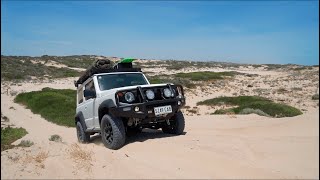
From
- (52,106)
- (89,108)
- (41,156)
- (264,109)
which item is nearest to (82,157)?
(41,156)

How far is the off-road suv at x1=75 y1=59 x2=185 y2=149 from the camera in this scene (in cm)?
929

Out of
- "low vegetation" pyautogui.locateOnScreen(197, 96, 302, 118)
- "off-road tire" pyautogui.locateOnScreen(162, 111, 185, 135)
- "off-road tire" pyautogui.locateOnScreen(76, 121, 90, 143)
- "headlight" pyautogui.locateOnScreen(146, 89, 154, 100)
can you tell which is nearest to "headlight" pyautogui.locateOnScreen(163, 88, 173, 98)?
"headlight" pyautogui.locateOnScreen(146, 89, 154, 100)

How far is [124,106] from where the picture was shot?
30.2ft

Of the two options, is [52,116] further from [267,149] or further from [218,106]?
[267,149]

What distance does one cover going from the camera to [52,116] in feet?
70.7

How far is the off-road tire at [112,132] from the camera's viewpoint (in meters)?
9.13

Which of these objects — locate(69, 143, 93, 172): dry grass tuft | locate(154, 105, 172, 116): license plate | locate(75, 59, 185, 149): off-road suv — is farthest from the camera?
locate(154, 105, 172, 116): license plate

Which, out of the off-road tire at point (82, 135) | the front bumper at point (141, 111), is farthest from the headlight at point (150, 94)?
the off-road tire at point (82, 135)

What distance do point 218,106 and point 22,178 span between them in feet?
64.2

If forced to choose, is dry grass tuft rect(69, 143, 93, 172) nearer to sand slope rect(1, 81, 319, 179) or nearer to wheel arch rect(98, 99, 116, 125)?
sand slope rect(1, 81, 319, 179)

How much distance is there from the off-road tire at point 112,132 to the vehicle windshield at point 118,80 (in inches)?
52.2

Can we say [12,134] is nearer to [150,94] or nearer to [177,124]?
[177,124]

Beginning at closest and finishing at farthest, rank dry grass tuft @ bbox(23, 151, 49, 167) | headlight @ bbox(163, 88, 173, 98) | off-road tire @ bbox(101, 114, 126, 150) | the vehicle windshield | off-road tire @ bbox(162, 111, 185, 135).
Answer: dry grass tuft @ bbox(23, 151, 49, 167), off-road tire @ bbox(101, 114, 126, 150), headlight @ bbox(163, 88, 173, 98), off-road tire @ bbox(162, 111, 185, 135), the vehicle windshield

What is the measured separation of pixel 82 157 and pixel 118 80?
147 inches
